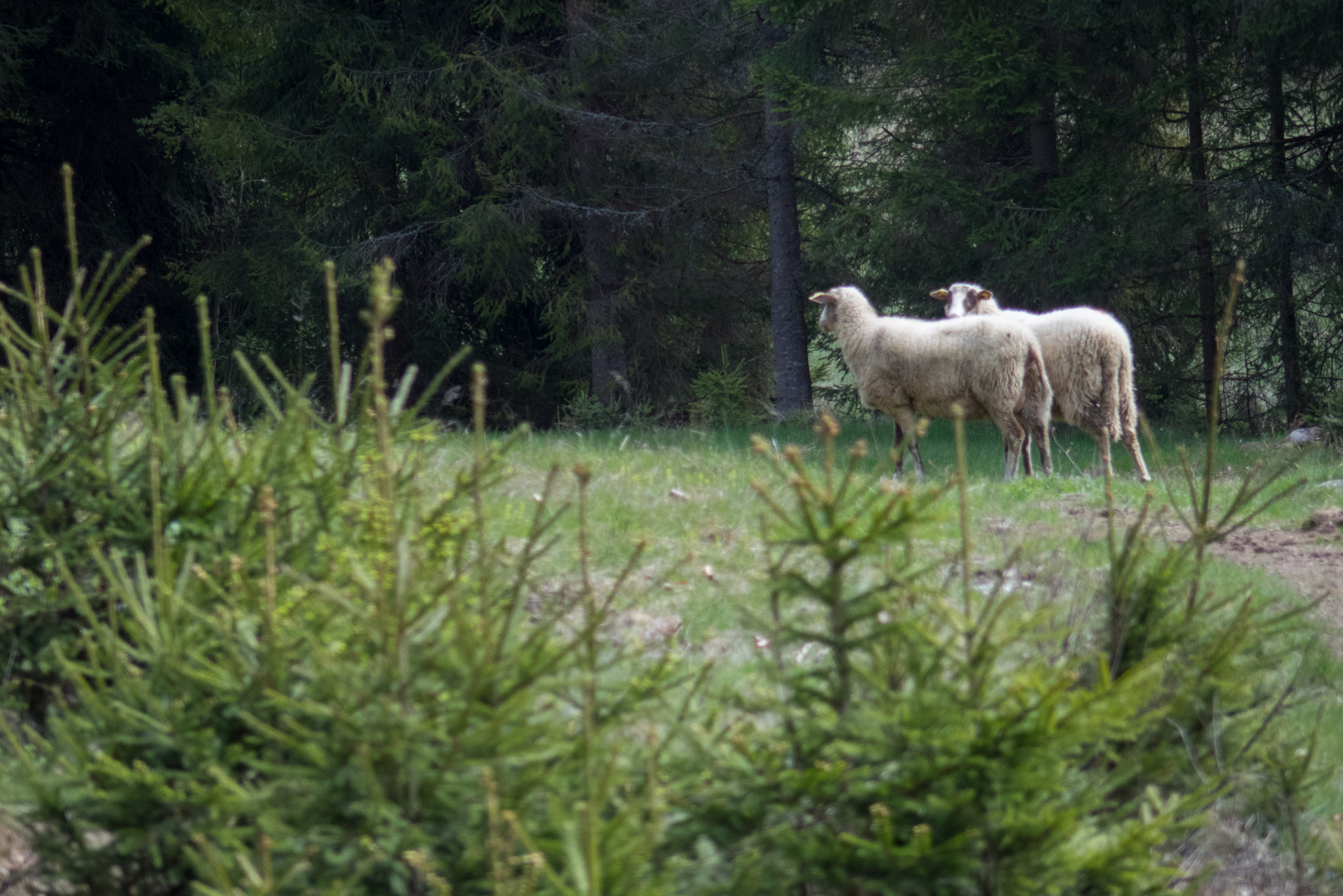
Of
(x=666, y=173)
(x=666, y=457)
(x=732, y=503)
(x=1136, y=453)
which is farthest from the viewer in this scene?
(x=666, y=173)

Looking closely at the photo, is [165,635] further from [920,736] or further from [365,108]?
[365,108]

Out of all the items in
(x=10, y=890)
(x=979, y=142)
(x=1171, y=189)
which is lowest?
(x=10, y=890)

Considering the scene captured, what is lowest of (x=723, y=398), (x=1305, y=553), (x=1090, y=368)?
(x=1305, y=553)

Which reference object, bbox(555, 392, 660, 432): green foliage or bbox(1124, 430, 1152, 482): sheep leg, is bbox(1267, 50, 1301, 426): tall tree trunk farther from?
bbox(555, 392, 660, 432): green foliage

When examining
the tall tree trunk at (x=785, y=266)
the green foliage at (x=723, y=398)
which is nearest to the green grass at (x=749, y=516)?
the green foliage at (x=723, y=398)

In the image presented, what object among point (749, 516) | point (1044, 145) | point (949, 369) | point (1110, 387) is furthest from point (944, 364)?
point (1044, 145)

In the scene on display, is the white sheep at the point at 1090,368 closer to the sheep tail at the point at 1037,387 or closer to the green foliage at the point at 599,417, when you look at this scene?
the sheep tail at the point at 1037,387

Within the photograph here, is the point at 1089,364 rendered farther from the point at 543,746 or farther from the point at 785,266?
the point at 543,746

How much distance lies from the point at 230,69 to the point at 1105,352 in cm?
1365

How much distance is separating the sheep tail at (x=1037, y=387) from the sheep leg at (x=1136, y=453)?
0.69m

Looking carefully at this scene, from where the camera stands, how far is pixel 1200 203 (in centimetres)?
1294

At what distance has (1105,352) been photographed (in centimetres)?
941

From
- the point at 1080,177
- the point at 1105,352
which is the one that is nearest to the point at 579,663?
the point at 1105,352

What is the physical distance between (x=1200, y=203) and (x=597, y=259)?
818 centimetres
